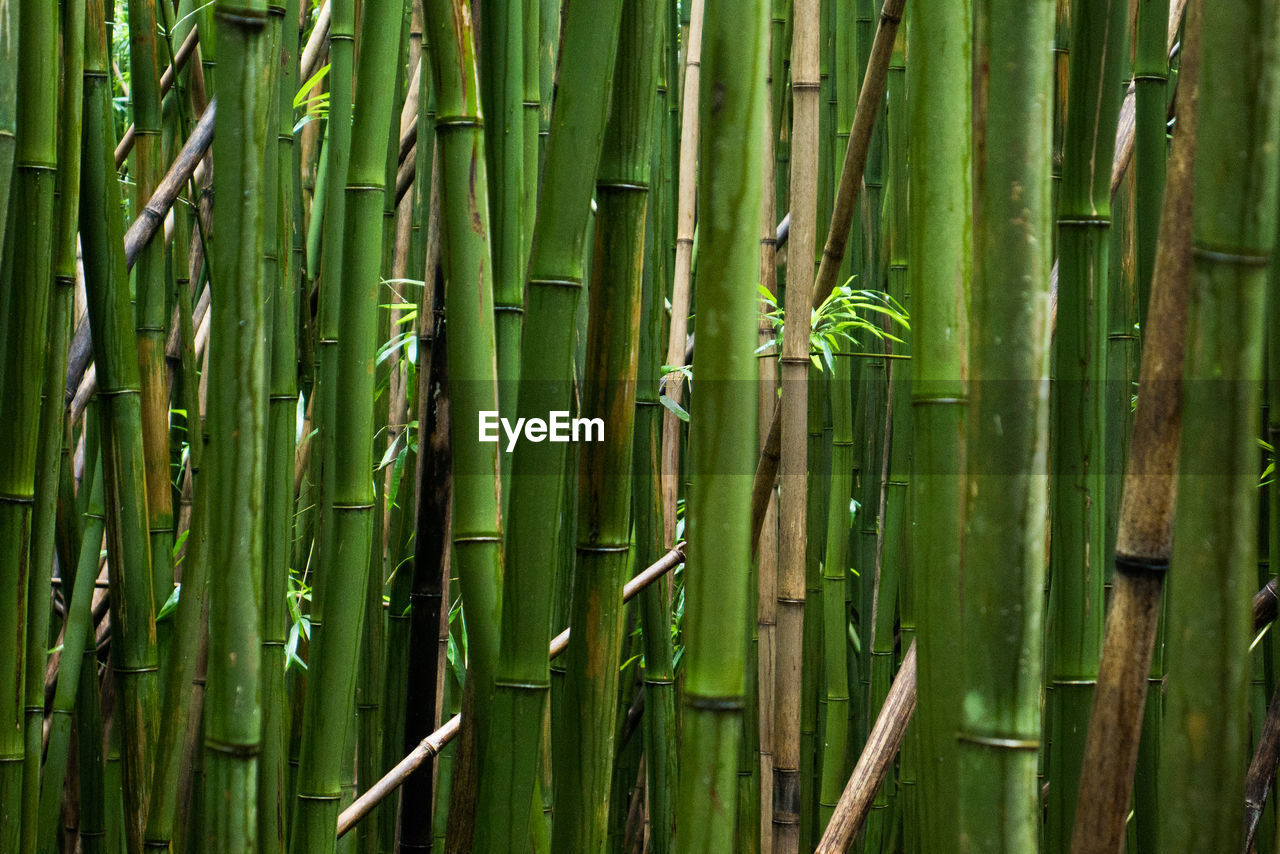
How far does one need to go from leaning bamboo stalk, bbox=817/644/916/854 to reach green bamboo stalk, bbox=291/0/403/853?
33 cm

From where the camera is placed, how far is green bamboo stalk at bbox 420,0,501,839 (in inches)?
19.5

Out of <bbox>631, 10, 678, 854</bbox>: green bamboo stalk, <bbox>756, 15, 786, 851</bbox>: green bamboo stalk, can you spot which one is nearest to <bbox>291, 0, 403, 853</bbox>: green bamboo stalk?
<bbox>631, 10, 678, 854</bbox>: green bamboo stalk

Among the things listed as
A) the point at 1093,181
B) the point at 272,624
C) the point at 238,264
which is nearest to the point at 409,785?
the point at 272,624

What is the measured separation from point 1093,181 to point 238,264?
410 mm

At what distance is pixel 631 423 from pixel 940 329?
15 cm

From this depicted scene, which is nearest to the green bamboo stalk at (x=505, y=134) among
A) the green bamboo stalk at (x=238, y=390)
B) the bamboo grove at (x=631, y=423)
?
the bamboo grove at (x=631, y=423)

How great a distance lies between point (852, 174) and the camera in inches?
31.6

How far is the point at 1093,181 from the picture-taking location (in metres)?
0.55

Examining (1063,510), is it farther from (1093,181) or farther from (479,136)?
(479,136)

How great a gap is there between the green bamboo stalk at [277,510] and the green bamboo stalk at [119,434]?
0.08 metres

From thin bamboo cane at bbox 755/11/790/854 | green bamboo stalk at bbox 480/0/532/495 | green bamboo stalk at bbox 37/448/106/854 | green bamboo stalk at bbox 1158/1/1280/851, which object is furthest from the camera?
thin bamboo cane at bbox 755/11/790/854

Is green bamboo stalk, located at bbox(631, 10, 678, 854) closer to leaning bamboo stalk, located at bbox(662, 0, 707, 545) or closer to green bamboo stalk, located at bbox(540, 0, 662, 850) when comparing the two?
leaning bamboo stalk, located at bbox(662, 0, 707, 545)

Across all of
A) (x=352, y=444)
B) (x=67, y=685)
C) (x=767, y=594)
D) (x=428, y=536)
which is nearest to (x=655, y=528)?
(x=767, y=594)

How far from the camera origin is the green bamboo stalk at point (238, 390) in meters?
0.42
